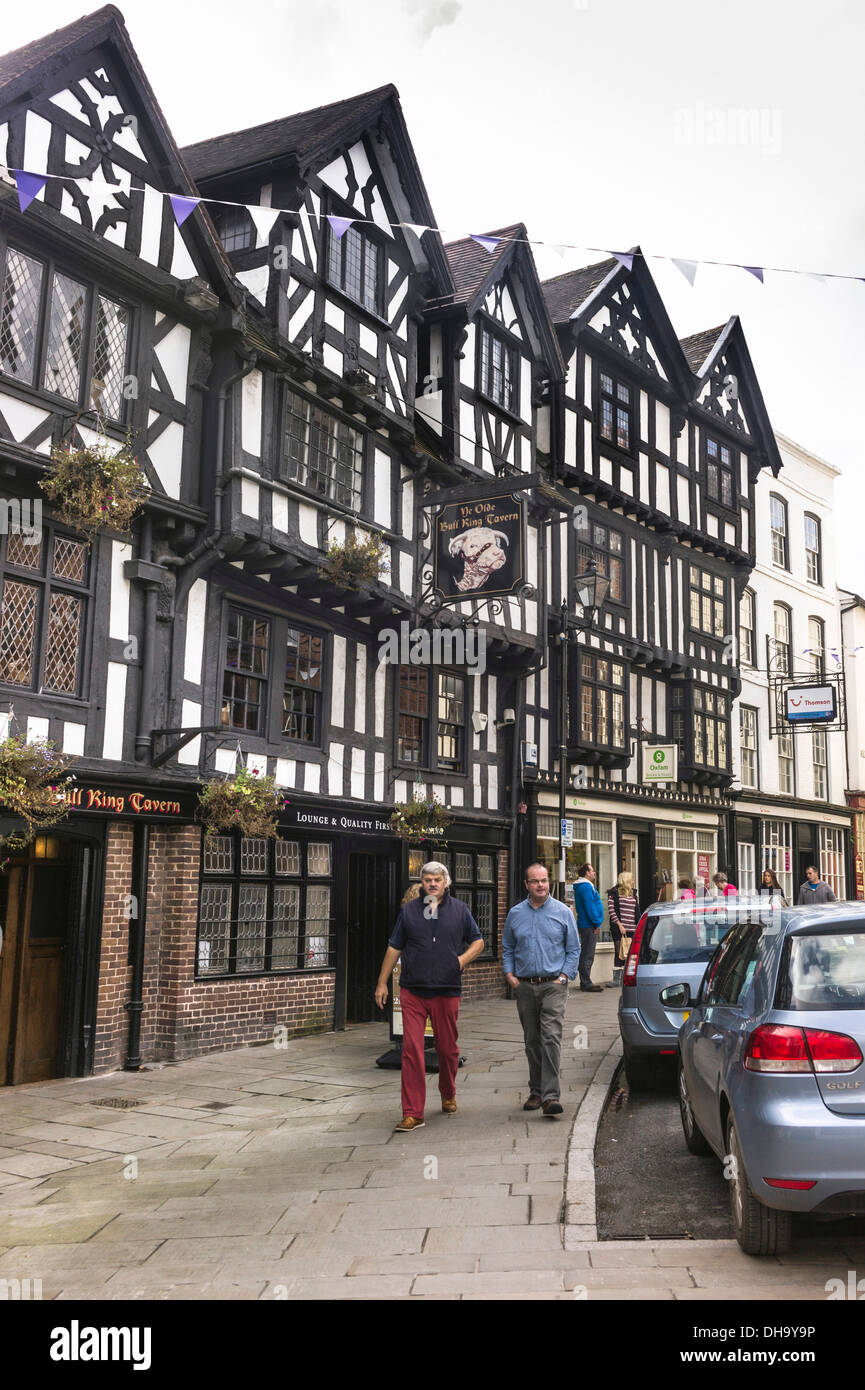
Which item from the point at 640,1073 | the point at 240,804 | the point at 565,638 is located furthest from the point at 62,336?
the point at 565,638

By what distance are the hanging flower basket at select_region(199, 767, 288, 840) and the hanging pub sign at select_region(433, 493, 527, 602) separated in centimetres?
438

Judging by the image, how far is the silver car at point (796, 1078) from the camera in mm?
4898

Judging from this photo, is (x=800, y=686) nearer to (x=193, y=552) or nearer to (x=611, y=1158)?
(x=193, y=552)

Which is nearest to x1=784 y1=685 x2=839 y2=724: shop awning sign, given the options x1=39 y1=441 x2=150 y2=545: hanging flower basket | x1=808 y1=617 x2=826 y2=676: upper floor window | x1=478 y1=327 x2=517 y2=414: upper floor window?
x1=808 y1=617 x2=826 y2=676: upper floor window

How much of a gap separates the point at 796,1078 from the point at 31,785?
23.6ft

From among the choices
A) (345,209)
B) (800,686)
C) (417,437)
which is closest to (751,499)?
(800,686)

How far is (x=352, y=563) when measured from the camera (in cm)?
1420

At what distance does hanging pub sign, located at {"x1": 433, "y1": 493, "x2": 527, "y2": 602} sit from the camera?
49.9 ft

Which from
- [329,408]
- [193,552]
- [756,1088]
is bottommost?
[756,1088]

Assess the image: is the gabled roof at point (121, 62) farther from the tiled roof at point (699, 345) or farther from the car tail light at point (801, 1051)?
the tiled roof at point (699, 345)

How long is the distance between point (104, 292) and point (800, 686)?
852 inches

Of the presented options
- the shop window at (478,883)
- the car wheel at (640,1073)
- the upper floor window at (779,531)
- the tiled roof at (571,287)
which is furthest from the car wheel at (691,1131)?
the upper floor window at (779,531)

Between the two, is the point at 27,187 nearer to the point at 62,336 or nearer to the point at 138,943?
the point at 62,336
